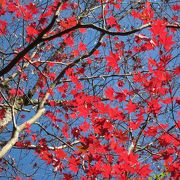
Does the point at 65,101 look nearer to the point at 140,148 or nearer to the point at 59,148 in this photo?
the point at 59,148

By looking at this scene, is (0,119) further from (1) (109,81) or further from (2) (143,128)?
(2) (143,128)

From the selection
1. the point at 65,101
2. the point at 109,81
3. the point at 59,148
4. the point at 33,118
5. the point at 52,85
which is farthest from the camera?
the point at 65,101

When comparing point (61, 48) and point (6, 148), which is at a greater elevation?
point (61, 48)

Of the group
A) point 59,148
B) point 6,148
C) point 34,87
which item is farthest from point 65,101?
point 6,148

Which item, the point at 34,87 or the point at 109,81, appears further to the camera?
the point at 34,87

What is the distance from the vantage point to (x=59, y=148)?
17.6 ft

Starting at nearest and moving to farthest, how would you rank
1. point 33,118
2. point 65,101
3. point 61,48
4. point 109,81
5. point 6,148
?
point 6,148
point 33,118
point 109,81
point 65,101
point 61,48

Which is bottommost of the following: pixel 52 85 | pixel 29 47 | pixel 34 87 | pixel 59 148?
pixel 29 47

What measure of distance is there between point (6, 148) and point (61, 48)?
4126 mm

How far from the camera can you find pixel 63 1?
3951mm

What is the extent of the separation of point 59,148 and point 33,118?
39.1 inches

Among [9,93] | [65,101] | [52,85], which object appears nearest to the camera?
[52,85]

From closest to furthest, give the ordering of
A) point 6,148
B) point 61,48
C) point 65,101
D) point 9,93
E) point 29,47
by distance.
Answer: point 29,47 < point 6,148 < point 9,93 < point 65,101 < point 61,48

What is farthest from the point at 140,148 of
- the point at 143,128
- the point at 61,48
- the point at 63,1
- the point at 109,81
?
the point at 61,48
